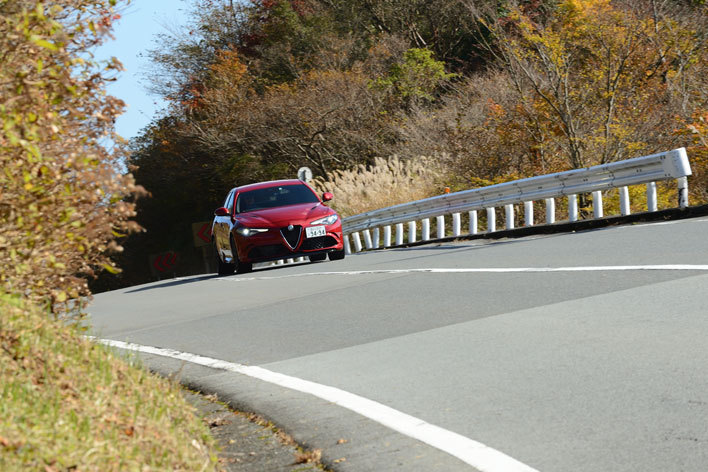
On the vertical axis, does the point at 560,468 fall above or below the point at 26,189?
below

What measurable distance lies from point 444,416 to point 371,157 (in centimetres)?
4113

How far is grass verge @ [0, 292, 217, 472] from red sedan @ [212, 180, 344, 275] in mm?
12486

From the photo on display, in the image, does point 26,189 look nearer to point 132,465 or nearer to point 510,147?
point 132,465

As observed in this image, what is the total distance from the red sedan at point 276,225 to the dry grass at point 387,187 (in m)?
8.35

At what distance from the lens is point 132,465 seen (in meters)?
4.30

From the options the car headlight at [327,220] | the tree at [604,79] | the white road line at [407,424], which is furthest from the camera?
the tree at [604,79]

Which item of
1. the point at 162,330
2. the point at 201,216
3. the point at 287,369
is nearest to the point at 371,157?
the point at 201,216

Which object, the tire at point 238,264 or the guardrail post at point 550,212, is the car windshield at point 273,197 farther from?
the guardrail post at point 550,212

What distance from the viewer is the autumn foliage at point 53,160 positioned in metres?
5.80

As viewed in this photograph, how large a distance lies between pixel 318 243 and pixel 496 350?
1202 centimetres

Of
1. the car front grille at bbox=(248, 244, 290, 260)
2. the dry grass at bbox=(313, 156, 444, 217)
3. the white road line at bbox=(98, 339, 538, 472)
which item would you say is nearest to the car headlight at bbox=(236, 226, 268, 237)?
the car front grille at bbox=(248, 244, 290, 260)

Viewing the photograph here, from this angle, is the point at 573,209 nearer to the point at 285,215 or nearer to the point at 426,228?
the point at 285,215

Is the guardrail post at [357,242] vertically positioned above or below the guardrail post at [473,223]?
below

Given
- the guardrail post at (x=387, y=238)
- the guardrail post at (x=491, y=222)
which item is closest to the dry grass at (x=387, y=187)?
the guardrail post at (x=387, y=238)
